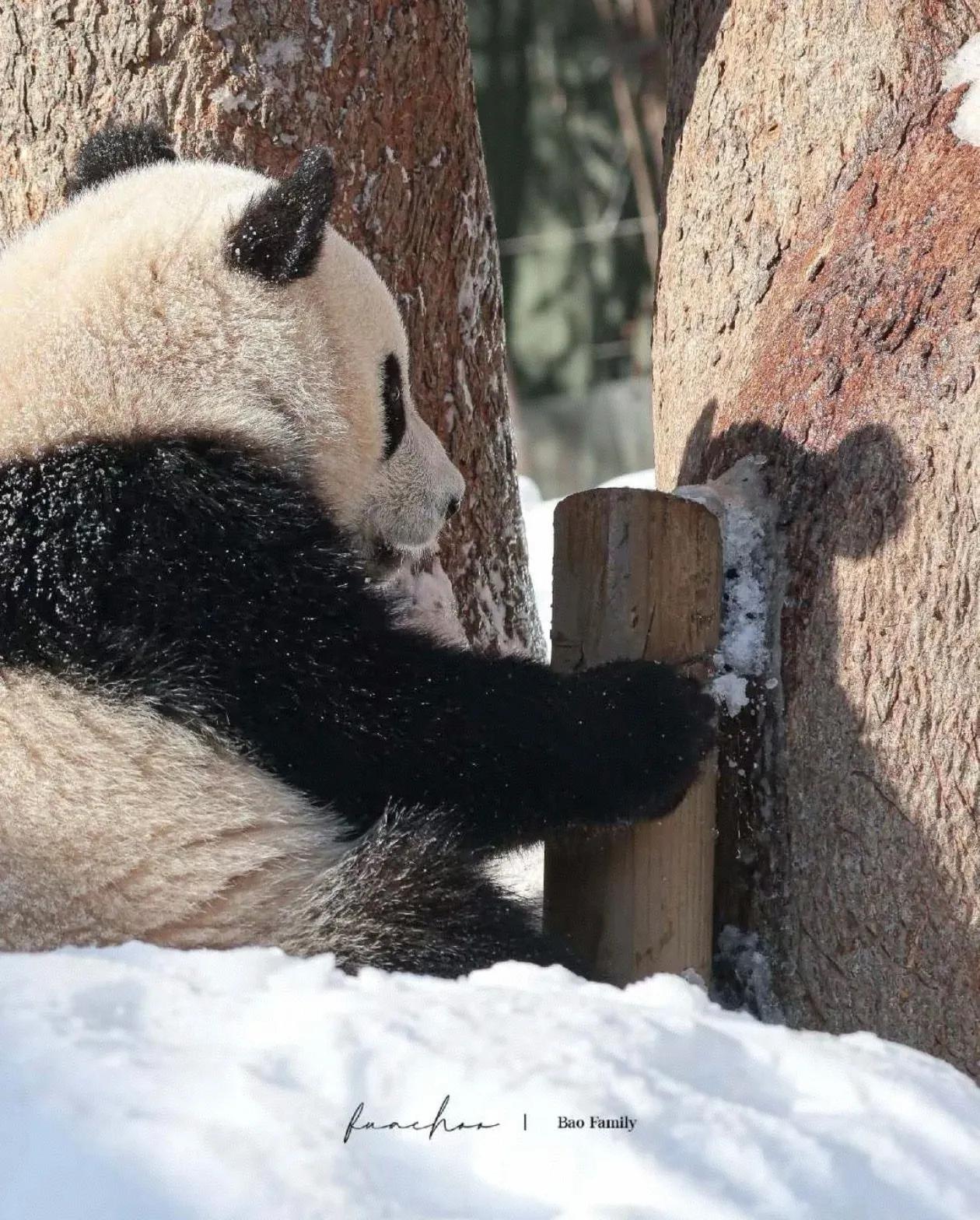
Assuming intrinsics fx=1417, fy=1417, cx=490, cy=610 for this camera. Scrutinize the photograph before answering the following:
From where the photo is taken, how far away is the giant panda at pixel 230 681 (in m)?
1.87

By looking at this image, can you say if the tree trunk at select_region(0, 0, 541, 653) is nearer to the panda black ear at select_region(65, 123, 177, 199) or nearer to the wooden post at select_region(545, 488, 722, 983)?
the panda black ear at select_region(65, 123, 177, 199)

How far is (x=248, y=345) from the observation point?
208 centimetres

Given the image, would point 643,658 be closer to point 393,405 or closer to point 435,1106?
point 393,405

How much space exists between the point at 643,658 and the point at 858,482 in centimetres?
43

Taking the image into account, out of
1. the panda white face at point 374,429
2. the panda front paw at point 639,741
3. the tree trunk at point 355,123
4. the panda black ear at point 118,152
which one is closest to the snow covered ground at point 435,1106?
the panda front paw at point 639,741

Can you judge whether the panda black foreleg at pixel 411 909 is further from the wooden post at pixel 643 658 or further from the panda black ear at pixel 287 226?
the panda black ear at pixel 287 226

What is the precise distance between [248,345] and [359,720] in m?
0.59

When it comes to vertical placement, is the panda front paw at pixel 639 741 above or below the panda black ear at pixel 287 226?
below

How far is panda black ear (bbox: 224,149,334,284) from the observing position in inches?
78.1

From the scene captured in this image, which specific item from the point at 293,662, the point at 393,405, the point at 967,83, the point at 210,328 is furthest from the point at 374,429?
the point at 967,83

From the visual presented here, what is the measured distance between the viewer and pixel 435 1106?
1.25 meters

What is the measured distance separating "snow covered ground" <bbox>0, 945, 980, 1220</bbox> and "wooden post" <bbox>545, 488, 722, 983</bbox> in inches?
25.1

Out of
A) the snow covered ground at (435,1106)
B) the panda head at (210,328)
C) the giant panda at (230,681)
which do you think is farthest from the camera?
the panda head at (210,328)

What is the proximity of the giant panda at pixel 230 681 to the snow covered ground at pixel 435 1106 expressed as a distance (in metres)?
0.46
